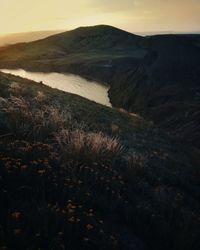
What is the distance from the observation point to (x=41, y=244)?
499 cm

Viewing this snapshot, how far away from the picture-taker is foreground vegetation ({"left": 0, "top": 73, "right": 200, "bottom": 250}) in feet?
17.6

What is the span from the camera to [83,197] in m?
6.45

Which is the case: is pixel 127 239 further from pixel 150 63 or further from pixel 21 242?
pixel 150 63

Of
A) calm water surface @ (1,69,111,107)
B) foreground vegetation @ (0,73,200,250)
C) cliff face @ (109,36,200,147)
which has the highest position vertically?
foreground vegetation @ (0,73,200,250)

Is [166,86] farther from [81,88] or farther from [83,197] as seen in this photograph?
[83,197]

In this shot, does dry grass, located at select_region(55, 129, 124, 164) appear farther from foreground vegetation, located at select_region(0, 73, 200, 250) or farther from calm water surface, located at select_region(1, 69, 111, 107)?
calm water surface, located at select_region(1, 69, 111, 107)

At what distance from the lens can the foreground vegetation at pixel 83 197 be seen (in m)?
5.37

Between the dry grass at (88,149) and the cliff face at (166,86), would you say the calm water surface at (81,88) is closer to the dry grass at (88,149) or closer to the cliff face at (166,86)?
the cliff face at (166,86)

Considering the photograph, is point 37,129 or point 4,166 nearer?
point 4,166

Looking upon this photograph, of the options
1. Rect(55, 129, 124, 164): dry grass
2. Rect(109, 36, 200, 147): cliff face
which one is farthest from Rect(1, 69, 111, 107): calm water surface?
Rect(55, 129, 124, 164): dry grass

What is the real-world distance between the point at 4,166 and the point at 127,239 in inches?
82.1

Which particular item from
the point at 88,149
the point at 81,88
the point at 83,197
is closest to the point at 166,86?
the point at 81,88

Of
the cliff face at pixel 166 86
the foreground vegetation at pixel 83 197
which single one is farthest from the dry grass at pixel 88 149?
the cliff face at pixel 166 86

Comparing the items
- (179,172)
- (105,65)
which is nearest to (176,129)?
(179,172)
